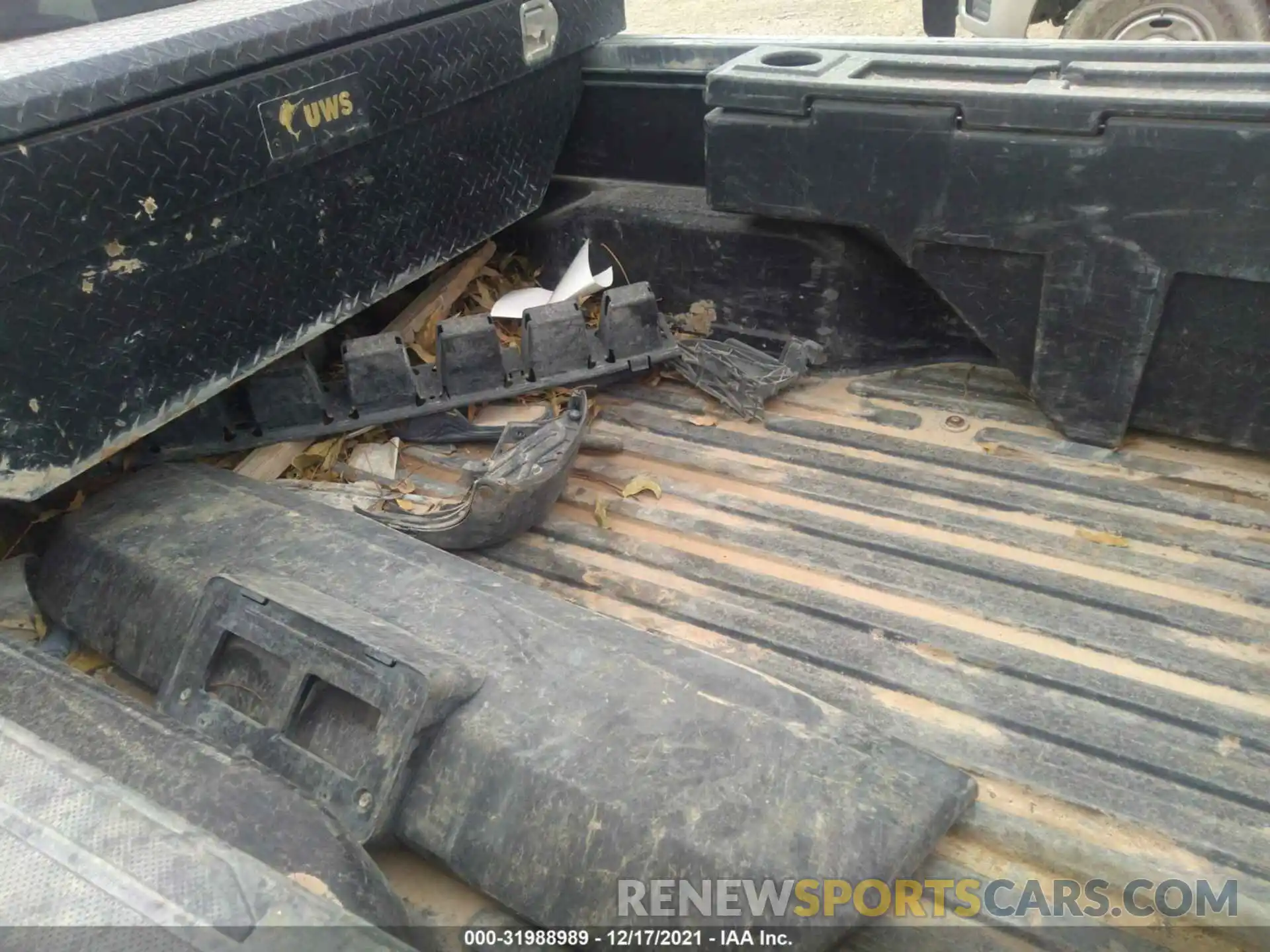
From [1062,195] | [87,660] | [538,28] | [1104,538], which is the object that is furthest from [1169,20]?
[87,660]

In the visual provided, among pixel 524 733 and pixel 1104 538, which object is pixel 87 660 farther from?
pixel 1104 538

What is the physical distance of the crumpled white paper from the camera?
260 cm

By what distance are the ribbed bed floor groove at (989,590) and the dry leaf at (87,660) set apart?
2.31 ft

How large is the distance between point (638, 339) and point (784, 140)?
0.59m

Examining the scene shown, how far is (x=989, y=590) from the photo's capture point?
1.82 m

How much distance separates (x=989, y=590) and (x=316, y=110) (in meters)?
1.56

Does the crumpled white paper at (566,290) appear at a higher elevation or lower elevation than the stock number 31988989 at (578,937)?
higher

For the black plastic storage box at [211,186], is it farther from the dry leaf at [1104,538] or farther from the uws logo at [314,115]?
the dry leaf at [1104,538]

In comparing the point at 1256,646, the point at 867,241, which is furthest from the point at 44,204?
the point at 1256,646

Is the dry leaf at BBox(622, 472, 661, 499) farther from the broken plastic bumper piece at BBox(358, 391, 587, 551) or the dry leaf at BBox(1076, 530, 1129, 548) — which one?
the dry leaf at BBox(1076, 530, 1129, 548)

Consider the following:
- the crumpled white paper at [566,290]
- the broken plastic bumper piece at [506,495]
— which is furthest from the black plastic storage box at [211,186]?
the broken plastic bumper piece at [506,495]

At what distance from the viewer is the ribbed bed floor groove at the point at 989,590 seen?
142 cm

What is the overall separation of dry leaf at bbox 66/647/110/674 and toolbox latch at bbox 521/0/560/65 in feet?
5.31

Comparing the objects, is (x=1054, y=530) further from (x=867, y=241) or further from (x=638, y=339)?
(x=638, y=339)
